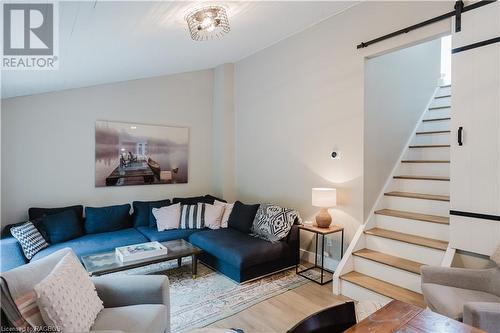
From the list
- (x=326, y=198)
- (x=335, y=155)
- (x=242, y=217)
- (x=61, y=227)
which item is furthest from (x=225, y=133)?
(x=61, y=227)

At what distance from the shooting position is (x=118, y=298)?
198 cm

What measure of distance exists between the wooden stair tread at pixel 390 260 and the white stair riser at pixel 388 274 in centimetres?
4

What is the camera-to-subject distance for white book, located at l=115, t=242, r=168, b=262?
298 centimetres

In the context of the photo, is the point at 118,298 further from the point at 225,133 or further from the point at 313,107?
the point at 225,133

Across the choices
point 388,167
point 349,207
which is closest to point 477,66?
point 388,167

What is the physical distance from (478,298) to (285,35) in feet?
12.5

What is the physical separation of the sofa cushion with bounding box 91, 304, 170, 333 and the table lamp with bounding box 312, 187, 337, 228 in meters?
2.11

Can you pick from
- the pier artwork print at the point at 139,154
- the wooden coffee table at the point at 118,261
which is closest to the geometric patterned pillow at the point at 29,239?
the wooden coffee table at the point at 118,261

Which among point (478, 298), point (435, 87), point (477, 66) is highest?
point (435, 87)

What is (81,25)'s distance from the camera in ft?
6.27

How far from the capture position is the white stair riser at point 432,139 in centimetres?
402

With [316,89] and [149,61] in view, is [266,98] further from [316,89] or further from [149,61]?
[149,61]

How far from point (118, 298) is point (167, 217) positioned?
2.24 metres
